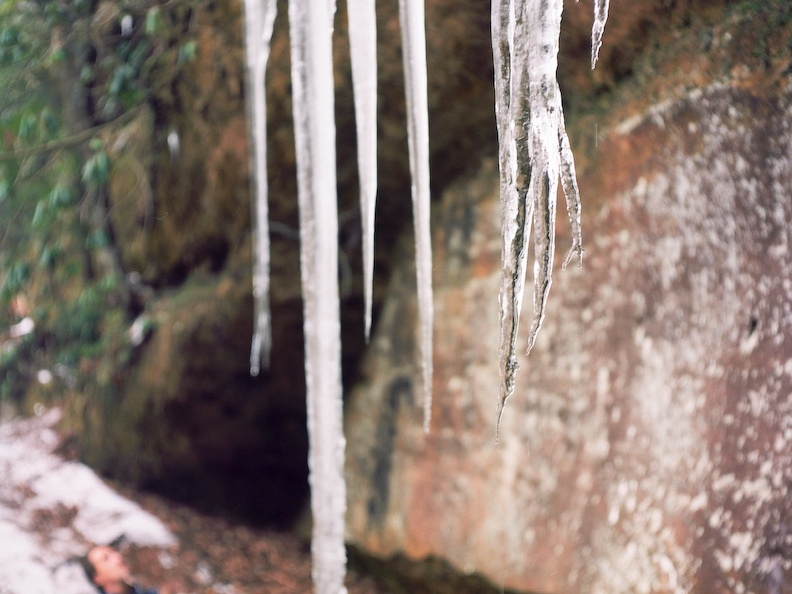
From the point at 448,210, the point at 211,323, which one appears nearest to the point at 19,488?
the point at 211,323

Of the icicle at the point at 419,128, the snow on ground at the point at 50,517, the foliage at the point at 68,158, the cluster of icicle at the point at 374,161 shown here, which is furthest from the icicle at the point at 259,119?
the snow on ground at the point at 50,517

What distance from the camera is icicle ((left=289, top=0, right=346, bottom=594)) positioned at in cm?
189

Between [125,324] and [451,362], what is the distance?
1.72m

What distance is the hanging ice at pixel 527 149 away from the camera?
4.67 feet

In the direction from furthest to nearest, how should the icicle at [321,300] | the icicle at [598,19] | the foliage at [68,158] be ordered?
the foliage at [68,158] → the icicle at [321,300] → the icicle at [598,19]

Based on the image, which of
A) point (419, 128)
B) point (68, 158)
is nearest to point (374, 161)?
point (419, 128)

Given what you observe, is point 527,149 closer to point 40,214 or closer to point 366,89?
point 366,89

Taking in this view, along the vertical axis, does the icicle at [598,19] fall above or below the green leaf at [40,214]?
above

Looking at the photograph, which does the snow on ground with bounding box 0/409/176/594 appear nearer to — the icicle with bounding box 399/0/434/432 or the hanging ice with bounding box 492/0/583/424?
the icicle with bounding box 399/0/434/432

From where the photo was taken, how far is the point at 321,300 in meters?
1.95

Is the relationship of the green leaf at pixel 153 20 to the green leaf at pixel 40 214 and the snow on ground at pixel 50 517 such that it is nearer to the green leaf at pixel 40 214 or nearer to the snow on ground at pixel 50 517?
the green leaf at pixel 40 214

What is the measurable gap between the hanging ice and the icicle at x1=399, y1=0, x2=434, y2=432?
0.86 ft

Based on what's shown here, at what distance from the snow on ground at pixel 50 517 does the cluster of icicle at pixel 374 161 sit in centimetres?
102

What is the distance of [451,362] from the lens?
2.62 meters
